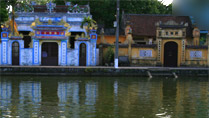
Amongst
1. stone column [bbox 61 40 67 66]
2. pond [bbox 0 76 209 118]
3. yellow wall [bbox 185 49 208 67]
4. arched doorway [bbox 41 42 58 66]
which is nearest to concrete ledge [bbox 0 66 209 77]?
yellow wall [bbox 185 49 208 67]

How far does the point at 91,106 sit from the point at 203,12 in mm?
Result: 24201

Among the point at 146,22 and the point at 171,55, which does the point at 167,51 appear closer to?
the point at 171,55

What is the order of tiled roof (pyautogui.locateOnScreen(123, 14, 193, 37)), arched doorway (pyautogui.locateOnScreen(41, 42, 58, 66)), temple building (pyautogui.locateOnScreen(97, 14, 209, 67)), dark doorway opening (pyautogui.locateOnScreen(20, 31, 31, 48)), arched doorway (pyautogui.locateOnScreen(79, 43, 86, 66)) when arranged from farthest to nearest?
1. tiled roof (pyautogui.locateOnScreen(123, 14, 193, 37))
2. dark doorway opening (pyautogui.locateOnScreen(20, 31, 31, 48))
3. arched doorway (pyautogui.locateOnScreen(41, 42, 58, 66))
4. arched doorway (pyautogui.locateOnScreen(79, 43, 86, 66))
5. temple building (pyautogui.locateOnScreen(97, 14, 209, 67))

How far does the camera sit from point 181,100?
16.1 meters

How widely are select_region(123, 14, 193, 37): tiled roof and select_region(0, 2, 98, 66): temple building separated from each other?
8.41 m

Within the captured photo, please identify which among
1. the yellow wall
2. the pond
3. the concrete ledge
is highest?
the yellow wall

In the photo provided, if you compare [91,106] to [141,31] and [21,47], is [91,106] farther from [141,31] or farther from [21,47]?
[141,31]

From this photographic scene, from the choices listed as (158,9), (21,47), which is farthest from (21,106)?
(158,9)

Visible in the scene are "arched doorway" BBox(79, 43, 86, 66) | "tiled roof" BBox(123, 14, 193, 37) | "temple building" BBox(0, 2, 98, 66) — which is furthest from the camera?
"tiled roof" BBox(123, 14, 193, 37)

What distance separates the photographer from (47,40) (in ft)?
105

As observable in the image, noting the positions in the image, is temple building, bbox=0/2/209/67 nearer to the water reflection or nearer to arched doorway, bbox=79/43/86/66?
arched doorway, bbox=79/43/86/66

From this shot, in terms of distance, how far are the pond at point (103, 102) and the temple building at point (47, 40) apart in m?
11.7

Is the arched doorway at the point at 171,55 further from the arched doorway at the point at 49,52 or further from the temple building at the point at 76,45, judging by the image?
the arched doorway at the point at 49,52

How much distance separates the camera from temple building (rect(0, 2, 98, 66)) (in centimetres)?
3161
